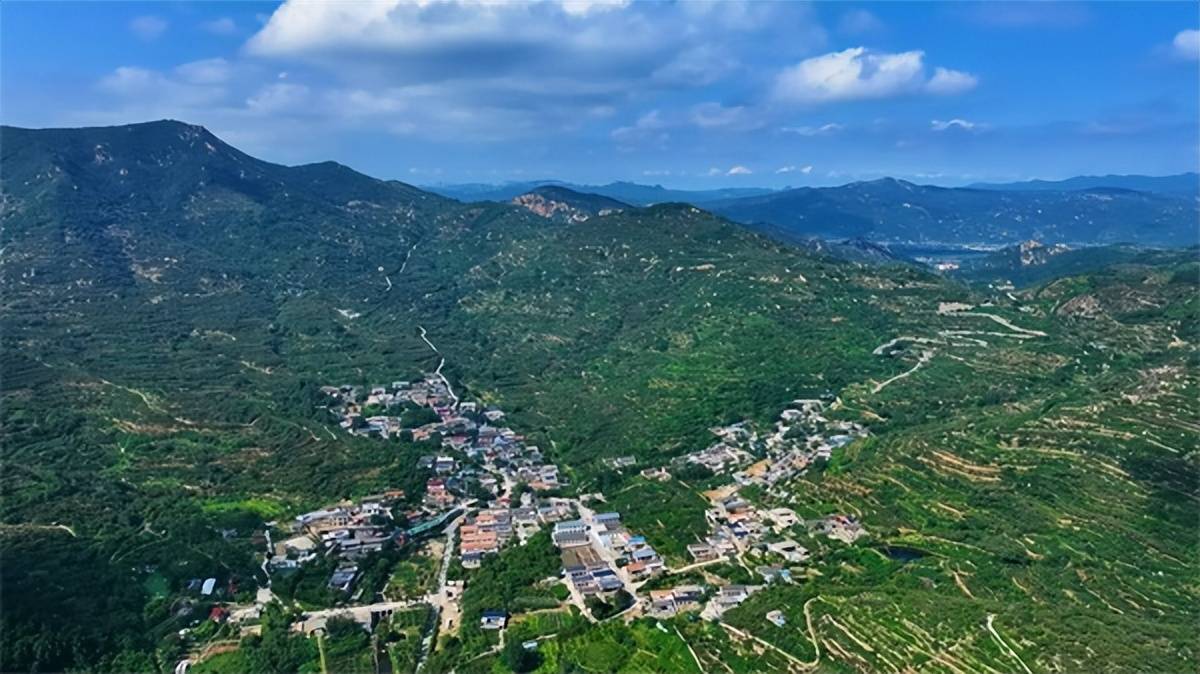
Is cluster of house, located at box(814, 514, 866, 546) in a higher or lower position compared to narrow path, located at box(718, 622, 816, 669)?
higher

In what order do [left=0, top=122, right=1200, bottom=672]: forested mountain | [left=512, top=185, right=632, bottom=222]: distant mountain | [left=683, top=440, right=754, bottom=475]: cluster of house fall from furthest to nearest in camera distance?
[left=512, top=185, right=632, bottom=222]: distant mountain < [left=683, top=440, right=754, bottom=475]: cluster of house < [left=0, top=122, right=1200, bottom=672]: forested mountain

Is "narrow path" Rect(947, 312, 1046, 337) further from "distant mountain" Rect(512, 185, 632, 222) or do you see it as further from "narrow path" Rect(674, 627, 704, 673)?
"distant mountain" Rect(512, 185, 632, 222)

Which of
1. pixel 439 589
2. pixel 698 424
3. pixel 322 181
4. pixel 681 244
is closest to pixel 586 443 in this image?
pixel 698 424

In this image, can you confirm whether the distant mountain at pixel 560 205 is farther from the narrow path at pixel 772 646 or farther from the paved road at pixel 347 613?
the narrow path at pixel 772 646

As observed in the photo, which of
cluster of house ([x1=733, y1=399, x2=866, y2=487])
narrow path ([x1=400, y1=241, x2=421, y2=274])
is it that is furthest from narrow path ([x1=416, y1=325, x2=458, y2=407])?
cluster of house ([x1=733, y1=399, x2=866, y2=487])

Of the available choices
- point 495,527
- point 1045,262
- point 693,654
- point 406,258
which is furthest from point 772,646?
point 1045,262

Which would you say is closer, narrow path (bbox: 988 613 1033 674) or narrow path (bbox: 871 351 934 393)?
narrow path (bbox: 988 613 1033 674)

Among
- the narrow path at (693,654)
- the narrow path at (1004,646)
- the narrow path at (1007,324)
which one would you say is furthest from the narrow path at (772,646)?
the narrow path at (1007,324)

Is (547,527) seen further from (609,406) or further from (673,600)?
(609,406)
